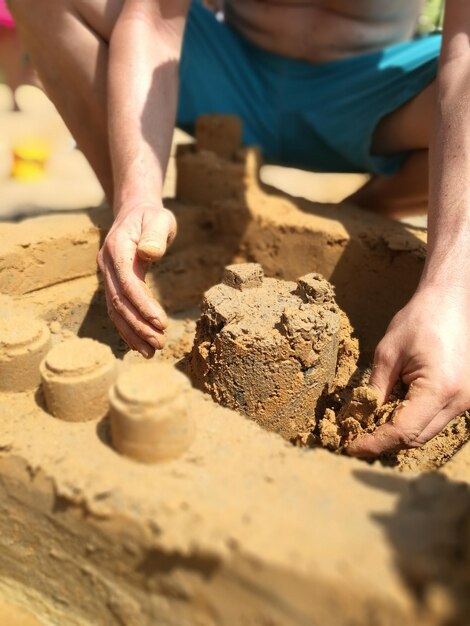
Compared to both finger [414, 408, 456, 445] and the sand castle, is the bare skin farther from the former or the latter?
the sand castle

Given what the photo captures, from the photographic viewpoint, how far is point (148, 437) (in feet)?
4.15

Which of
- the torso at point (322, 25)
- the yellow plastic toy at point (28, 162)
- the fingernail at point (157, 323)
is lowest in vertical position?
the yellow plastic toy at point (28, 162)

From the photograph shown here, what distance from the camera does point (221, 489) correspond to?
124 cm

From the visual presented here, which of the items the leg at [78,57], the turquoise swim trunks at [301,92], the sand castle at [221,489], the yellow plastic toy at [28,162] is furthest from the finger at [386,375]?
the yellow plastic toy at [28,162]

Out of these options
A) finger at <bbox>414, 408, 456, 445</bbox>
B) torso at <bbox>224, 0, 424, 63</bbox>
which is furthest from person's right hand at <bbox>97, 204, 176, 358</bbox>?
torso at <bbox>224, 0, 424, 63</bbox>

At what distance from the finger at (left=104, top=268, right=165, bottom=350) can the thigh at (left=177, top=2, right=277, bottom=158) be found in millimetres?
1747

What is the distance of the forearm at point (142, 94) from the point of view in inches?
84.3

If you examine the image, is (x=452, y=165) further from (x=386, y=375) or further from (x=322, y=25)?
(x=322, y=25)

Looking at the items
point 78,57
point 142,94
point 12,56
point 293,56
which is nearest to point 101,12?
point 78,57

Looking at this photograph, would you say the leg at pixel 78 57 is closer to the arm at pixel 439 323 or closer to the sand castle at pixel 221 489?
the sand castle at pixel 221 489

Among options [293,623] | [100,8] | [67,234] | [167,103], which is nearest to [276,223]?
[167,103]

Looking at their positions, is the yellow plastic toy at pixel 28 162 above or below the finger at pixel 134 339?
below

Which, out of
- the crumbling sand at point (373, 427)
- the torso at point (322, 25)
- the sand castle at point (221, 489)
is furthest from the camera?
the torso at point (322, 25)

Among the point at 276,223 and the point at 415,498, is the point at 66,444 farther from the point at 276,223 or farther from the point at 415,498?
the point at 276,223
